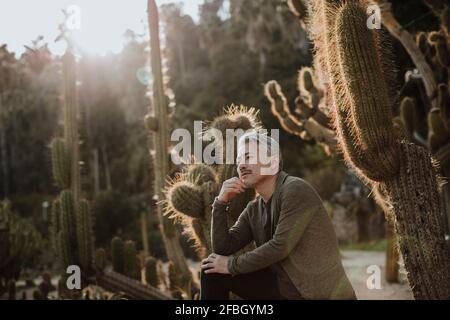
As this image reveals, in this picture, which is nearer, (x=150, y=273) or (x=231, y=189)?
(x=231, y=189)

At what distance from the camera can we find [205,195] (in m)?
4.20

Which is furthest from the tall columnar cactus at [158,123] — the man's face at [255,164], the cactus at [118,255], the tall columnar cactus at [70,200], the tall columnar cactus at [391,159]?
the man's face at [255,164]

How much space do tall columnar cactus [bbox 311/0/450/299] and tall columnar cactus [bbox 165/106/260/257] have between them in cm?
83

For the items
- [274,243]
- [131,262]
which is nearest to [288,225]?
[274,243]

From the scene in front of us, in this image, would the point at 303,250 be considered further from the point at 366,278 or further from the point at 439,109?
the point at 366,278

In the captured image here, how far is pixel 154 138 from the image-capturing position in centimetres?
645

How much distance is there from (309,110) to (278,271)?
4489 millimetres

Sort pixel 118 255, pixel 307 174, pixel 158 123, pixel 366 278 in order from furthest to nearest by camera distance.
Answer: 1. pixel 307 174
2. pixel 366 278
3. pixel 118 255
4. pixel 158 123

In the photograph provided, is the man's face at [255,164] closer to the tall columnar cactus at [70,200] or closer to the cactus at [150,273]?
the tall columnar cactus at [70,200]

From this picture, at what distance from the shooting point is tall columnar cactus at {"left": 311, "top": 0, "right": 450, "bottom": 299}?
12.1 feet

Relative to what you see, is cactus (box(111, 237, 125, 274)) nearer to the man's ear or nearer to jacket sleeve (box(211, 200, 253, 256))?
jacket sleeve (box(211, 200, 253, 256))

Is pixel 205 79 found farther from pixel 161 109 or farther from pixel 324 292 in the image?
pixel 324 292

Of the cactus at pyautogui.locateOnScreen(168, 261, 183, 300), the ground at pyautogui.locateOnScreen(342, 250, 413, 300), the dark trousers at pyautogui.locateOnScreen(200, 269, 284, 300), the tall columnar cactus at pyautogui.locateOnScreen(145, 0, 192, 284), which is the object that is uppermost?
the tall columnar cactus at pyautogui.locateOnScreen(145, 0, 192, 284)

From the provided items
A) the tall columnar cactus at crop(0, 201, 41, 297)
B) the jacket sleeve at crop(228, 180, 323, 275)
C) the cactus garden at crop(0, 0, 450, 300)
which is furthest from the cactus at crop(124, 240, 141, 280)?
the jacket sleeve at crop(228, 180, 323, 275)
